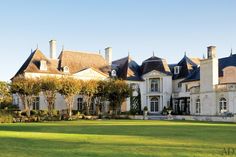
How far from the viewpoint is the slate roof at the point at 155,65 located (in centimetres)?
5872

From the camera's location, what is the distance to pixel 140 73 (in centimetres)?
6047

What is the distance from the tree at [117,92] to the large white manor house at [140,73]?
6520 millimetres

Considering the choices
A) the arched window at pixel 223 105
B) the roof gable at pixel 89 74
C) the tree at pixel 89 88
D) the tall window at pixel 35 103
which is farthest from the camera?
the roof gable at pixel 89 74

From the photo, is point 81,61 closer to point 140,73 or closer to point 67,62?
point 67,62

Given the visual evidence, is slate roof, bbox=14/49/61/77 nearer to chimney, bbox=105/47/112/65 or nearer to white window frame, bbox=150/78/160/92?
chimney, bbox=105/47/112/65

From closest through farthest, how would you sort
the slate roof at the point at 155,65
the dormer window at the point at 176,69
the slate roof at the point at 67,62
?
the slate roof at the point at 67,62, the slate roof at the point at 155,65, the dormer window at the point at 176,69

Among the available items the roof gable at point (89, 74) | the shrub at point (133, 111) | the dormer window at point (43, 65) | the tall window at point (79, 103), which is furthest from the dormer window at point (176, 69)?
the dormer window at point (43, 65)

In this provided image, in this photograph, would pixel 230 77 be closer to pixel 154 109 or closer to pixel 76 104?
pixel 154 109

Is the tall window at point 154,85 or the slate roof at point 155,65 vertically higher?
the slate roof at point 155,65

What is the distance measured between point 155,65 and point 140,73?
2.81 meters

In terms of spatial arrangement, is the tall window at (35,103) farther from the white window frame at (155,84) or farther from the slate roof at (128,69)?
the white window frame at (155,84)

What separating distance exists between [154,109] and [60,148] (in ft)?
154

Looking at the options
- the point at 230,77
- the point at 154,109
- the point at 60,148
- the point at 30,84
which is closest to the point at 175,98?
the point at 154,109

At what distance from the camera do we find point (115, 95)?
49906 mm
